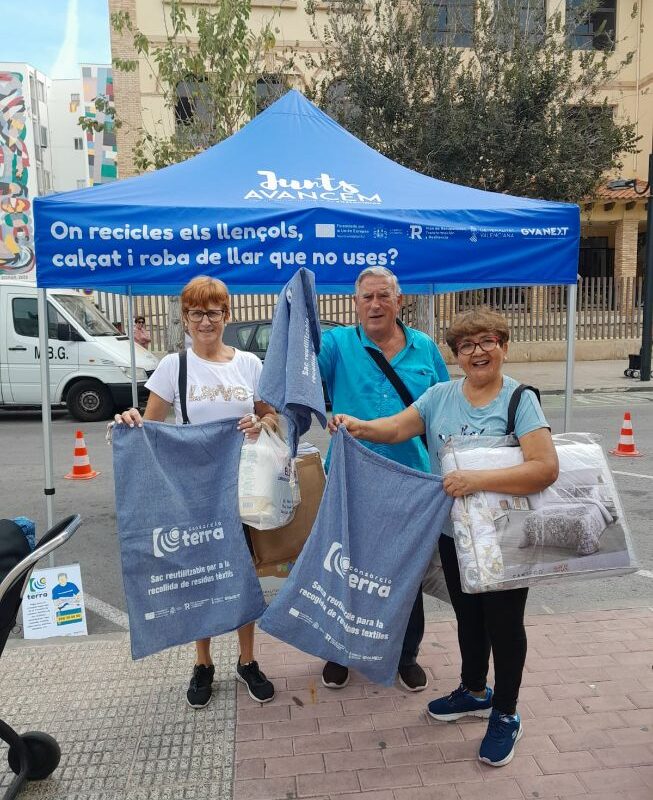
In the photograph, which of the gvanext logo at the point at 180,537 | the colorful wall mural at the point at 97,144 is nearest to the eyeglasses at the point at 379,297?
the gvanext logo at the point at 180,537

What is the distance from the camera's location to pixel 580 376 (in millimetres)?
15984

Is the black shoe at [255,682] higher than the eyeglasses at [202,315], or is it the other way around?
the eyeglasses at [202,315]

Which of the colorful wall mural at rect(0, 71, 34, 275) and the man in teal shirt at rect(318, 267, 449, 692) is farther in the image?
the colorful wall mural at rect(0, 71, 34, 275)

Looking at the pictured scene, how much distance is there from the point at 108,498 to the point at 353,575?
4879mm

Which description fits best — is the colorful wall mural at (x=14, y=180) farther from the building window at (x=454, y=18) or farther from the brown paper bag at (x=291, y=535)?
the brown paper bag at (x=291, y=535)

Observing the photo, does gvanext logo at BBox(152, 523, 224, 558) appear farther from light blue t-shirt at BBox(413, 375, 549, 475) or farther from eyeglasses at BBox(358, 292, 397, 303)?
eyeglasses at BBox(358, 292, 397, 303)

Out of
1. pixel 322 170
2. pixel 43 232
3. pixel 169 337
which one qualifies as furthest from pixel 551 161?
pixel 43 232

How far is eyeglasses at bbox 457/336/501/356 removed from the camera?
8.40ft

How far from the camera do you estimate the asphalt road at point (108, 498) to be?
4.42 metres

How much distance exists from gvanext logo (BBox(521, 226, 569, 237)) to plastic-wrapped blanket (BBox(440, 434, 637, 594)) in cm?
252

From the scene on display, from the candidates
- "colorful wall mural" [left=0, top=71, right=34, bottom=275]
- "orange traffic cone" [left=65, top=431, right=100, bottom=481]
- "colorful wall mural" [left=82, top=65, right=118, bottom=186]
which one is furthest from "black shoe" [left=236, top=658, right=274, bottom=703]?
"colorful wall mural" [left=82, top=65, right=118, bottom=186]

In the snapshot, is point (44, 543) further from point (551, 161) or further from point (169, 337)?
point (551, 161)

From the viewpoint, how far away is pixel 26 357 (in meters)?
11.1

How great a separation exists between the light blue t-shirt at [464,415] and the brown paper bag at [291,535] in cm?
59
